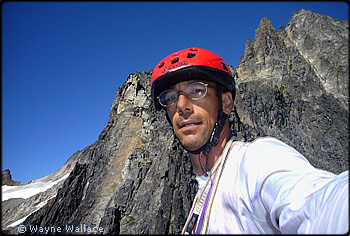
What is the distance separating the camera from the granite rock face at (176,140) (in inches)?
1175

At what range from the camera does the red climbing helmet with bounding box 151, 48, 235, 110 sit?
327 centimetres

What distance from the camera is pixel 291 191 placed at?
4.83ft

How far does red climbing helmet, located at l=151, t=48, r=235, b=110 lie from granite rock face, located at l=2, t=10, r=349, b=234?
25542mm

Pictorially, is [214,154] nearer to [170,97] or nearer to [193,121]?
[193,121]

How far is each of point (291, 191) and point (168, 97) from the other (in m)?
2.29

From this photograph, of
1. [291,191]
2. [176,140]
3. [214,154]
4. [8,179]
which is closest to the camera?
[291,191]

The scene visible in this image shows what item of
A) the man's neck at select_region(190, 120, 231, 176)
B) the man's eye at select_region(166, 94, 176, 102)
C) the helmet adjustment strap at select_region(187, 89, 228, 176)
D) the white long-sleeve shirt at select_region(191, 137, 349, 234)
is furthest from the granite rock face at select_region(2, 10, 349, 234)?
the white long-sleeve shirt at select_region(191, 137, 349, 234)

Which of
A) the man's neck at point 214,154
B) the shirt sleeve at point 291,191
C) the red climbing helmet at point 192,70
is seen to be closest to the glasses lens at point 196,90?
the red climbing helmet at point 192,70

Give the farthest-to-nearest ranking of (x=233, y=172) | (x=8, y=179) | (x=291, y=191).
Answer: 1. (x=8, y=179)
2. (x=233, y=172)
3. (x=291, y=191)

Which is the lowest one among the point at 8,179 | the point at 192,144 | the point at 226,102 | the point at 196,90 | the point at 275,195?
the point at 8,179

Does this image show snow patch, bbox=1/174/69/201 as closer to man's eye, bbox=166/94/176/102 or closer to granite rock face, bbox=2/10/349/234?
granite rock face, bbox=2/10/349/234

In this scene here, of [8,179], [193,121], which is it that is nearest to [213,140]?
[193,121]

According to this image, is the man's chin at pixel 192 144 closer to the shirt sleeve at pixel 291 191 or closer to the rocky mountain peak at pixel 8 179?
the shirt sleeve at pixel 291 191

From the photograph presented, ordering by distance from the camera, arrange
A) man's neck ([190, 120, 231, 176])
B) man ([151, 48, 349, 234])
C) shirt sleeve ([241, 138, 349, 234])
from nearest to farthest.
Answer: shirt sleeve ([241, 138, 349, 234]), man ([151, 48, 349, 234]), man's neck ([190, 120, 231, 176])
